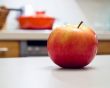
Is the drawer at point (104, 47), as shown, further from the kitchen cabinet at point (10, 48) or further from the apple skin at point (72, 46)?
the apple skin at point (72, 46)

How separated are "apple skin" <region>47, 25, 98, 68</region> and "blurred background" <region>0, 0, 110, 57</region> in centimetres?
121

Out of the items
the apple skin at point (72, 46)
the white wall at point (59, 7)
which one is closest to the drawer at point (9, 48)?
the white wall at point (59, 7)

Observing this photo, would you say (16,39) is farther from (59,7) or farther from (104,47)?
(59,7)

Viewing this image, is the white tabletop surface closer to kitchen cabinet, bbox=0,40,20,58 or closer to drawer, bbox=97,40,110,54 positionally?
kitchen cabinet, bbox=0,40,20,58

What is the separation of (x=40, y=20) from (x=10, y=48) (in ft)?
1.45

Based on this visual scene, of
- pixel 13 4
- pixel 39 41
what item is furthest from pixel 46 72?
pixel 13 4

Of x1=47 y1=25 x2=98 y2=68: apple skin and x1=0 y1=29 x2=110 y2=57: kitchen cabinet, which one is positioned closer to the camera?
x1=47 y1=25 x2=98 y2=68: apple skin

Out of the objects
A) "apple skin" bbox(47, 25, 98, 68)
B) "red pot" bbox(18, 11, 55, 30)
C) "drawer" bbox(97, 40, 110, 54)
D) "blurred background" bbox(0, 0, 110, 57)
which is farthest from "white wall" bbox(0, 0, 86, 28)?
"apple skin" bbox(47, 25, 98, 68)

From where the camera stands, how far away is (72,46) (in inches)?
24.7

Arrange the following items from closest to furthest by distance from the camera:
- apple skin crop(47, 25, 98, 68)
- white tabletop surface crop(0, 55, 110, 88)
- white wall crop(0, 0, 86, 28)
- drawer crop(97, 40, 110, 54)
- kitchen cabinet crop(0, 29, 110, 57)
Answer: white tabletop surface crop(0, 55, 110, 88), apple skin crop(47, 25, 98, 68), kitchen cabinet crop(0, 29, 110, 57), drawer crop(97, 40, 110, 54), white wall crop(0, 0, 86, 28)

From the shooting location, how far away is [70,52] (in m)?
0.63

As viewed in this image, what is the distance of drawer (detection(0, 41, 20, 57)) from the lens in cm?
183

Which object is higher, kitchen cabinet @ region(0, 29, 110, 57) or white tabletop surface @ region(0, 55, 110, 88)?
white tabletop surface @ region(0, 55, 110, 88)

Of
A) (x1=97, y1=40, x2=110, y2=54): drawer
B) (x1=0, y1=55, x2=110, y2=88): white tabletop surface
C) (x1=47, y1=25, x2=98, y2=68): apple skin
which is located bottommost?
(x1=97, y1=40, x2=110, y2=54): drawer
